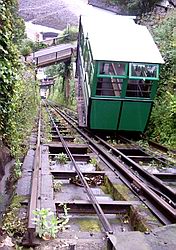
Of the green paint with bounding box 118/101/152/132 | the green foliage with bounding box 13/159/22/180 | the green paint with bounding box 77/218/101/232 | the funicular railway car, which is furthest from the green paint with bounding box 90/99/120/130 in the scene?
the green paint with bounding box 77/218/101/232

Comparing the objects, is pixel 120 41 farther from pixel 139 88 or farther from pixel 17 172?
pixel 17 172

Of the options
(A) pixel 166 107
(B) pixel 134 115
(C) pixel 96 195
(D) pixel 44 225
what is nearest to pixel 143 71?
(B) pixel 134 115

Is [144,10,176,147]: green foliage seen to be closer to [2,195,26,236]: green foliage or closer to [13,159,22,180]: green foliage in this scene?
[13,159,22,180]: green foliage

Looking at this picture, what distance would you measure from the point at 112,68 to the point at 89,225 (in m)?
6.62

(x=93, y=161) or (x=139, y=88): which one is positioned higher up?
(x=139, y=88)

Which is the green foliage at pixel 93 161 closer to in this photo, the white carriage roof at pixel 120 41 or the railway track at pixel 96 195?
the railway track at pixel 96 195

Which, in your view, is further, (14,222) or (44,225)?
(14,222)

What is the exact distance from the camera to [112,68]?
10.4 meters

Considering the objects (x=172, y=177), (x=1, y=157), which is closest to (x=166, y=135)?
(x=172, y=177)

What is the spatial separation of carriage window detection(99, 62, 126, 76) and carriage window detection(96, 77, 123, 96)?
23 centimetres

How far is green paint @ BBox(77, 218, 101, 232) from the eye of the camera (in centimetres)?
439

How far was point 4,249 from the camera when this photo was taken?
3373 millimetres

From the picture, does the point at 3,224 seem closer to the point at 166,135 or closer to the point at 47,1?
the point at 166,135

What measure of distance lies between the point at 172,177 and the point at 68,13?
5244 cm
